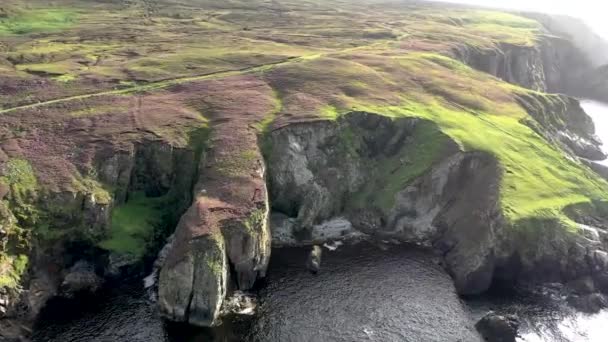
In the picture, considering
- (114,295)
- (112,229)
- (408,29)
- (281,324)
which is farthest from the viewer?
(408,29)

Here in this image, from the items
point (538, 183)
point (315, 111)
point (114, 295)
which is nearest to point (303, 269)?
point (114, 295)

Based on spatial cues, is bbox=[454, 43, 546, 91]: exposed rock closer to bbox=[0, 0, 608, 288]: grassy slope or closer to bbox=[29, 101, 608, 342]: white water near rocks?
bbox=[0, 0, 608, 288]: grassy slope

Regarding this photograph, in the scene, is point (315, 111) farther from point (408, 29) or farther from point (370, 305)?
point (408, 29)

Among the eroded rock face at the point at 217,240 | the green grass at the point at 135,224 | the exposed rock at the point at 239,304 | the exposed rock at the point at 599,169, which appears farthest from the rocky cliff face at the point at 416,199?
the exposed rock at the point at 599,169

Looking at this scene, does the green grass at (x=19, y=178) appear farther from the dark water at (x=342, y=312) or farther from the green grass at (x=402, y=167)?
the green grass at (x=402, y=167)

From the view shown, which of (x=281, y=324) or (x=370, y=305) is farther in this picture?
(x=370, y=305)

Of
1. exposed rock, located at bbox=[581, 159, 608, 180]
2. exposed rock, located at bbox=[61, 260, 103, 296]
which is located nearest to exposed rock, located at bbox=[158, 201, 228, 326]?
exposed rock, located at bbox=[61, 260, 103, 296]
